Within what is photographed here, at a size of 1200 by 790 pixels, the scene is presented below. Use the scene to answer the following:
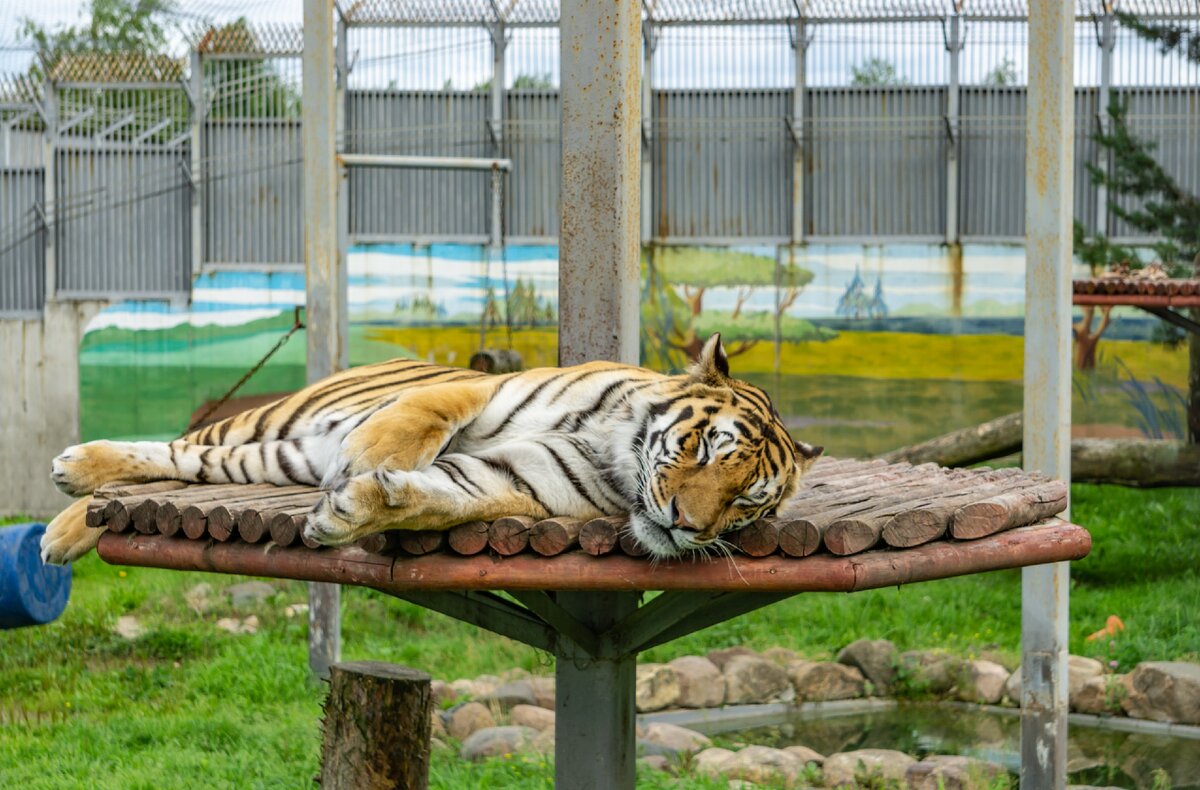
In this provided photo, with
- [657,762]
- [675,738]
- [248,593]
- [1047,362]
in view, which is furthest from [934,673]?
[248,593]

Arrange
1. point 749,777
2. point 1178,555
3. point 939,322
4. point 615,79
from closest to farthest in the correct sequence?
point 615,79, point 749,777, point 1178,555, point 939,322

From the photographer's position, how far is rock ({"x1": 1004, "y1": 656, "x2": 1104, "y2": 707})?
6652mm

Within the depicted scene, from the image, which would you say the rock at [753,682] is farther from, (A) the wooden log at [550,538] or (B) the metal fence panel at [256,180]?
(B) the metal fence panel at [256,180]

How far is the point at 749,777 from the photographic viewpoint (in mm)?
5316

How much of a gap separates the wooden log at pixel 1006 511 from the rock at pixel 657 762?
2.90 meters

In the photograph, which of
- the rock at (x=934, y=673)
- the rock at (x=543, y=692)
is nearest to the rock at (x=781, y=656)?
the rock at (x=934, y=673)

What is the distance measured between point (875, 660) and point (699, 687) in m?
0.93

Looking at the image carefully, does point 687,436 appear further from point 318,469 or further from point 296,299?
point 296,299

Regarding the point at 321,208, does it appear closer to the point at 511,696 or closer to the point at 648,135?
the point at 511,696

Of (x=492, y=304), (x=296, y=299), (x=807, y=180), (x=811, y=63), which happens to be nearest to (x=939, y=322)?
(x=807, y=180)

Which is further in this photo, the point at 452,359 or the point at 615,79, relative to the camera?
the point at 452,359

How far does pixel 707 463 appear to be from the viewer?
89.8 inches

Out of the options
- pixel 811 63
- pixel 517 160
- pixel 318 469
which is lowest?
pixel 318 469

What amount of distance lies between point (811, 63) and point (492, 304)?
3094 mm
